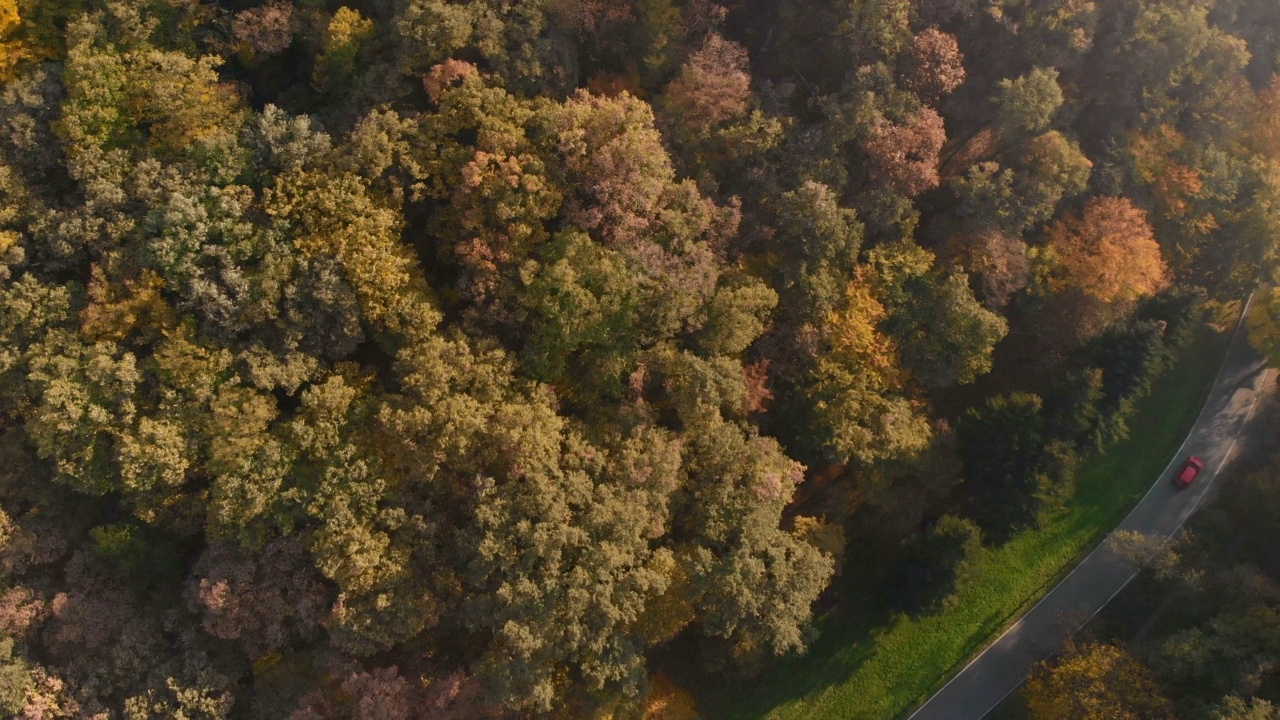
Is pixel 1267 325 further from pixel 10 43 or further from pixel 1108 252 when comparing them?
pixel 10 43

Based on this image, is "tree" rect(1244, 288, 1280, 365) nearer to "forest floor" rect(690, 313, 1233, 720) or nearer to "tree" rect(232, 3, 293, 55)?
"forest floor" rect(690, 313, 1233, 720)

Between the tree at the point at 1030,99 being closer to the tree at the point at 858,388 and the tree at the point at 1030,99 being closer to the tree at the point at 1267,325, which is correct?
the tree at the point at 858,388

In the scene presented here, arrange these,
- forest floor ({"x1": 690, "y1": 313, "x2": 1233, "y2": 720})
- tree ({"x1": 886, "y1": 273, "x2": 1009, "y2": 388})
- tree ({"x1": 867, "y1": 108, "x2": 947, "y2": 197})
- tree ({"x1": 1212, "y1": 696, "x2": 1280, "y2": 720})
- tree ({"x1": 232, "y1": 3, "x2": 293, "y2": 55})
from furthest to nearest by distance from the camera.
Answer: forest floor ({"x1": 690, "y1": 313, "x2": 1233, "y2": 720}) → tree ({"x1": 886, "y1": 273, "x2": 1009, "y2": 388}) → tree ({"x1": 867, "y1": 108, "x2": 947, "y2": 197}) → tree ({"x1": 232, "y1": 3, "x2": 293, "y2": 55}) → tree ({"x1": 1212, "y1": 696, "x2": 1280, "y2": 720})

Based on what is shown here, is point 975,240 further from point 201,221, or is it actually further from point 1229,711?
point 201,221

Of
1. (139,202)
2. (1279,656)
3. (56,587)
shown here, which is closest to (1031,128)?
(1279,656)

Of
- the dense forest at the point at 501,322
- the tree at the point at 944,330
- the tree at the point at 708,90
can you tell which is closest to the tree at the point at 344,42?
the dense forest at the point at 501,322

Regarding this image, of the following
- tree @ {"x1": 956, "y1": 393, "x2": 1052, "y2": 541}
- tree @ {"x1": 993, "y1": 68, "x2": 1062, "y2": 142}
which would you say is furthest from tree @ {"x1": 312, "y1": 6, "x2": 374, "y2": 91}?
tree @ {"x1": 956, "y1": 393, "x2": 1052, "y2": 541}

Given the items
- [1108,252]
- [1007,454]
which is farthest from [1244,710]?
[1108,252]
